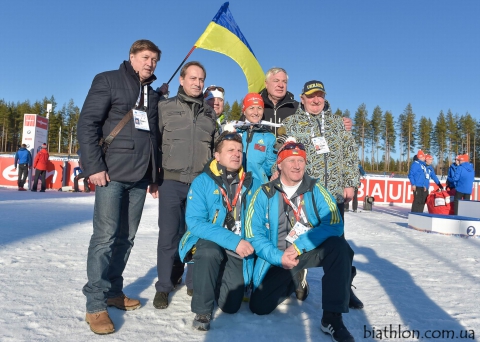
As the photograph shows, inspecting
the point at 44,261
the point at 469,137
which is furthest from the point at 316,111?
the point at 469,137

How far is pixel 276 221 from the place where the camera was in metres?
3.30

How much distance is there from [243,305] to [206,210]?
979 millimetres

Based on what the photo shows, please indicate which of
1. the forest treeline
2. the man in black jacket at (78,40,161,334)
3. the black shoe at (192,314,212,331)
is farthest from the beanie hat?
the forest treeline

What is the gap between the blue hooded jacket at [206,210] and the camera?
3223 millimetres

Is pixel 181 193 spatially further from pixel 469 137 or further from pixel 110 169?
pixel 469 137

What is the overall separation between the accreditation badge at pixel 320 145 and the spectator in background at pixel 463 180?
9.29 meters

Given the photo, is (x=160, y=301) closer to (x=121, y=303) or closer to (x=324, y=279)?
(x=121, y=303)

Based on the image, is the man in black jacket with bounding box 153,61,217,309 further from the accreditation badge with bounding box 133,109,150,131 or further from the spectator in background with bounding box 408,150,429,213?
the spectator in background with bounding box 408,150,429,213

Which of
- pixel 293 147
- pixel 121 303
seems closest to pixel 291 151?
pixel 293 147

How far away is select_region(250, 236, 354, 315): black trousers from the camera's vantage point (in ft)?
9.46

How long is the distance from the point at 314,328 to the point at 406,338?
678 mm

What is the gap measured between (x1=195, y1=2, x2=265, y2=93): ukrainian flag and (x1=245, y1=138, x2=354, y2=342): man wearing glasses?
11.6 feet

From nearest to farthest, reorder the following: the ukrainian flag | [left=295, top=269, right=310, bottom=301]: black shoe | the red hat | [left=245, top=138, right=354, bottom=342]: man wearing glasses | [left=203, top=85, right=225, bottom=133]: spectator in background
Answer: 1. [left=245, top=138, right=354, bottom=342]: man wearing glasses
2. [left=295, top=269, right=310, bottom=301]: black shoe
3. the red hat
4. [left=203, top=85, right=225, bottom=133]: spectator in background
5. the ukrainian flag

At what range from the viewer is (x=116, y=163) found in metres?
2.96
